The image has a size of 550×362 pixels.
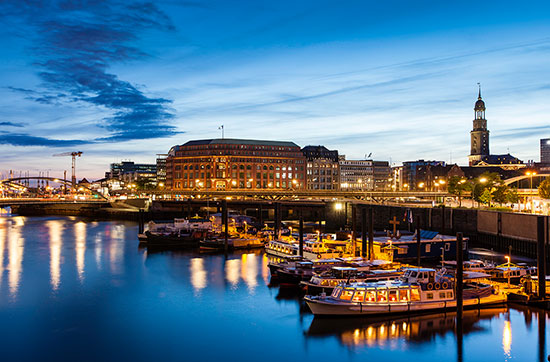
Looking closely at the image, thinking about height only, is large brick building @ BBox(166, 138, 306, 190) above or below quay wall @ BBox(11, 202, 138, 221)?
above

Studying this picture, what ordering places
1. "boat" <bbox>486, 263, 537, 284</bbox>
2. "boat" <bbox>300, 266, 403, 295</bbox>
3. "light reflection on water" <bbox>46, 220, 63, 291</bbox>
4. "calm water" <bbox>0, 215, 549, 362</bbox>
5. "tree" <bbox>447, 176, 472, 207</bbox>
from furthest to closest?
1. "tree" <bbox>447, 176, 472, 207</bbox>
2. "light reflection on water" <bbox>46, 220, 63, 291</bbox>
3. "boat" <bbox>486, 263, 537, 284</bbox>
4. "boat" <bbox>300, 266, 403, 295</bbox>
5. "calm water" <bbox>0, 215, 549, 362</bbox>

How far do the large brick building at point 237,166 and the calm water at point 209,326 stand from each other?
129 m

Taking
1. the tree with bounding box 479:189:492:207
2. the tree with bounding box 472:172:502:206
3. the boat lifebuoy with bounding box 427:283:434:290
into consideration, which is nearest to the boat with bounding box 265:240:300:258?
the boat lifebuoy with bounding box 427:283:434:290

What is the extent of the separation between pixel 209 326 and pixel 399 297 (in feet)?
41.4

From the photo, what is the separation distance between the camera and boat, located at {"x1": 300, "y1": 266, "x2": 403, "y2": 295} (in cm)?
3719

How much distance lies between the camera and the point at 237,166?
179 meters

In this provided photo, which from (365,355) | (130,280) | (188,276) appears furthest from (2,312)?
(365,355)

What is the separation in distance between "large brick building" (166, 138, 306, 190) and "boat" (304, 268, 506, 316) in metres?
142

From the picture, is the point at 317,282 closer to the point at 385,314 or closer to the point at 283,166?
the point at 385,314

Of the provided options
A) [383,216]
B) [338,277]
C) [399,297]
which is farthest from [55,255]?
[383,216]

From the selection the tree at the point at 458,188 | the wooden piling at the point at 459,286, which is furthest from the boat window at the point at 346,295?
the tree at the point at 458,188

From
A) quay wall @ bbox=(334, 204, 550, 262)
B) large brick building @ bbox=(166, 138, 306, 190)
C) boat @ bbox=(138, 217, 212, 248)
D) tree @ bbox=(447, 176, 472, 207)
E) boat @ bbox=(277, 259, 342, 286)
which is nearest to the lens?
boat @ bbox=(277, 259, 342, 286)

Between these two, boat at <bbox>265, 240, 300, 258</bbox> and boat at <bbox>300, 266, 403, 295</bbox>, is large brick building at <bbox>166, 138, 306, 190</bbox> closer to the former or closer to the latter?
boat at <bbox>265, 240, 300, 258</bbox>

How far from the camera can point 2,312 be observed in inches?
1410
